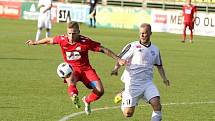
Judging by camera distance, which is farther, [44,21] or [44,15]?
[44,15]

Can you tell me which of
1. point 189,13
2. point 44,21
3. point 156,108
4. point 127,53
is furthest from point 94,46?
point 189,13

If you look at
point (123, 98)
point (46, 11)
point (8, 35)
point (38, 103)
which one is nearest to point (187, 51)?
point (46, 11)

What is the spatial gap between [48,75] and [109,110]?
6.49 m

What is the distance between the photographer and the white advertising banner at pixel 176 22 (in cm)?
4844

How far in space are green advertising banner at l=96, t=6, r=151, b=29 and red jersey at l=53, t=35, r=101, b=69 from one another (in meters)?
37.6

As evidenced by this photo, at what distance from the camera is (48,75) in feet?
70.3

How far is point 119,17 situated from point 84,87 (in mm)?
34295

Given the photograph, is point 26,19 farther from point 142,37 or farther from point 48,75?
point 142,37

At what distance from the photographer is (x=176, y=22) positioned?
50.0m

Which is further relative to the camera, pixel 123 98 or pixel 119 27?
pixel 119 27

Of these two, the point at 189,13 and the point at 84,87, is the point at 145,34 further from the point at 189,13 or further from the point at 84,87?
the point at 189,13

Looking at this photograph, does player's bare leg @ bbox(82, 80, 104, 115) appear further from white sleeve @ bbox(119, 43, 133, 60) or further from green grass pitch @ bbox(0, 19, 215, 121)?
white sleeve @ bbox(119, 43, 133, 60)

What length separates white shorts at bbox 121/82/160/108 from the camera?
40.2 feet

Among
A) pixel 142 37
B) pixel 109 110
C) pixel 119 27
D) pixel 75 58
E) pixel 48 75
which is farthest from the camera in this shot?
pixel 119 27
